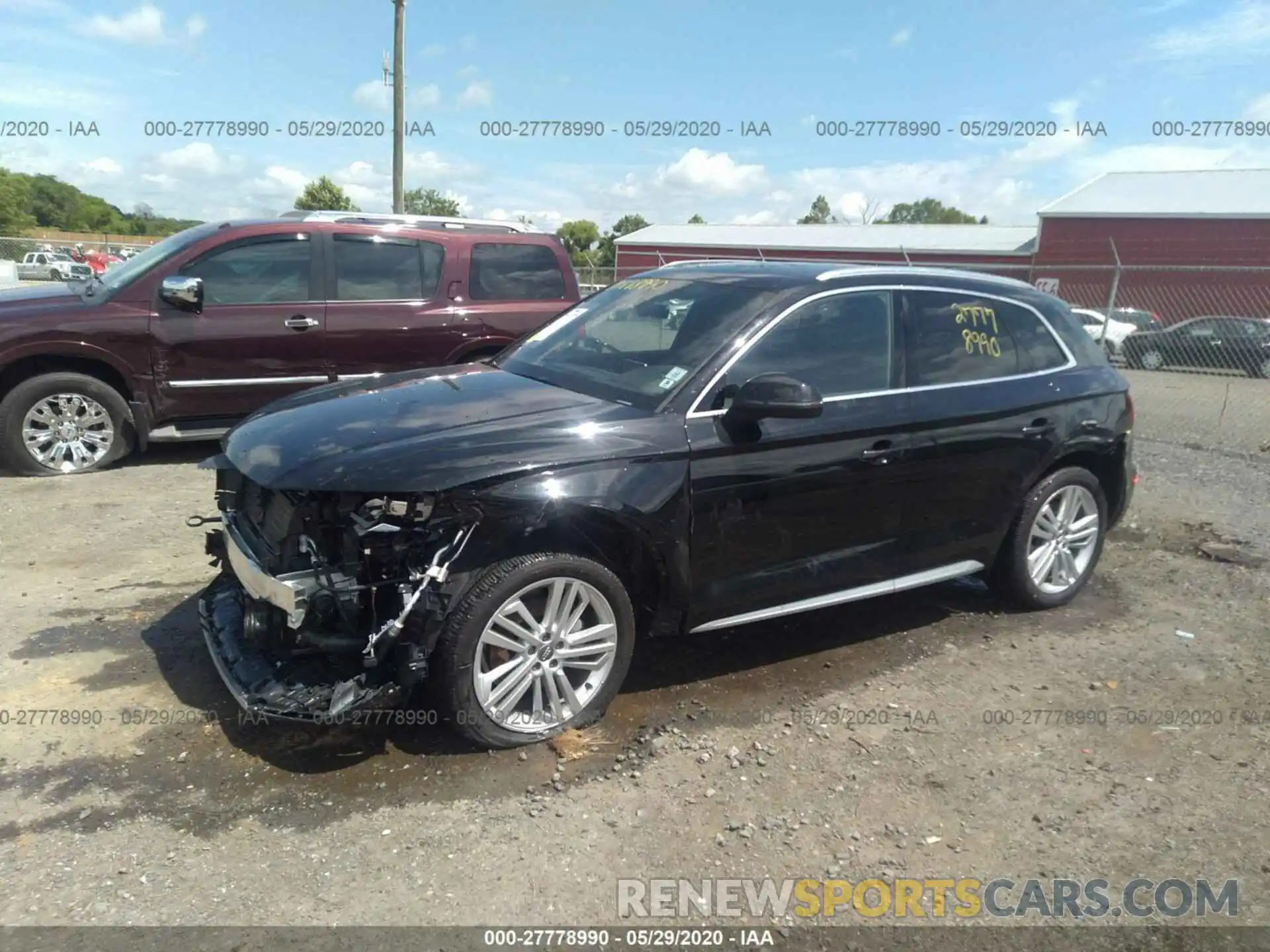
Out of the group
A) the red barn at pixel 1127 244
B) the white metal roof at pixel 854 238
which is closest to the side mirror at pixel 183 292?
the red barn at pixel 1127 244

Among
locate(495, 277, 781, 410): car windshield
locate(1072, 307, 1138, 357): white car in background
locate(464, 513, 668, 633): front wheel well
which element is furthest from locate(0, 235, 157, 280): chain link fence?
locate(464, 513, 668, 633): front wheel well

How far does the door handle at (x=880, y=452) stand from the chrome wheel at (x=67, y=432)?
5772 millimetres

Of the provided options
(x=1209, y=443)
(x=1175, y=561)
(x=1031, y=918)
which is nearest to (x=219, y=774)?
(x=1031, y=918)

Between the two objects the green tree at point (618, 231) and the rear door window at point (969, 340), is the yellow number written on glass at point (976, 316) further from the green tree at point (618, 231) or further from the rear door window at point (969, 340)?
the green tree at point (618, 231)

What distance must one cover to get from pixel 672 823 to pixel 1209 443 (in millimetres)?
9557

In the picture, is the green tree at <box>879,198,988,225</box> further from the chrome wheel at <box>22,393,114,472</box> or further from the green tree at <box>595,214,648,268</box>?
the chrome wheel at <box>22,393,114,472</box>

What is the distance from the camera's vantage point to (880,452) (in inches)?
162

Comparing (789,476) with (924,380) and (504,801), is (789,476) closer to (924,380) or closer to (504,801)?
(924,380)

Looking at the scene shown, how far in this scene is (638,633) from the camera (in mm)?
3799

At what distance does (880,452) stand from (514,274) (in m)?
5.02

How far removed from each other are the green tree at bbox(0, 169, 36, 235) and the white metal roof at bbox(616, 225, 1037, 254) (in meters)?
45.3

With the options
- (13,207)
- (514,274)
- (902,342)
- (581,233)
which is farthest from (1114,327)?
(13,207)

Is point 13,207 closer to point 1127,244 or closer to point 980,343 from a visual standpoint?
point 1127,244

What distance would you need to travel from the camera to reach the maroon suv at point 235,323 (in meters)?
6.81
